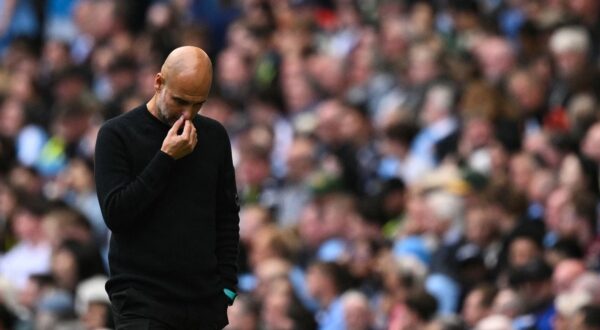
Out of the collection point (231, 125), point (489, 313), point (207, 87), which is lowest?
point (207, 87)

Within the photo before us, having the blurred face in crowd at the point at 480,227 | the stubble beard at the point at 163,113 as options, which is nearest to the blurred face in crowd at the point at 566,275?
the blurred face in crowd at the point at 480,227

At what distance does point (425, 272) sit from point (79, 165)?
13.8 feet

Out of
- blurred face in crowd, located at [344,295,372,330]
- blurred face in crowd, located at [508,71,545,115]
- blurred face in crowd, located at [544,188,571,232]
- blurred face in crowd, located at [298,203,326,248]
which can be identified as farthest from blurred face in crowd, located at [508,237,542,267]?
blurred face in crowd, located at [508,71,545,115]

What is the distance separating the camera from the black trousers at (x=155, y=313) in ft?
21.2

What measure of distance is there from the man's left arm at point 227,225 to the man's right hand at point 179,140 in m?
0.31

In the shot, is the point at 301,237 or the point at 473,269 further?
the point at 301,237

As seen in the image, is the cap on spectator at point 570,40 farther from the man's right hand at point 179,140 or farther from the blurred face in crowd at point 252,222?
the man's right hand at point 179,140

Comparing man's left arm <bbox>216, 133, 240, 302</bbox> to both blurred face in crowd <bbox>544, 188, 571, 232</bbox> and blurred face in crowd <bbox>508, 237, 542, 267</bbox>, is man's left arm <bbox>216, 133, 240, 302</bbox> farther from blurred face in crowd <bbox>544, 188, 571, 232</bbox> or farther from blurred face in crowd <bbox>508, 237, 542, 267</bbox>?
blurred face in crowd <bbox>544, 188, 571, 232</bbox>

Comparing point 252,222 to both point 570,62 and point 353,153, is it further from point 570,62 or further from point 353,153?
Answer: point 570,62

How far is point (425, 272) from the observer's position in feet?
35.8

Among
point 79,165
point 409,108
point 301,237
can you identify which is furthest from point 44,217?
point 409,108

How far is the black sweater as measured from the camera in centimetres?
639

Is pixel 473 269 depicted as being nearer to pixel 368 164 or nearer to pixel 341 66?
pixel 368 164

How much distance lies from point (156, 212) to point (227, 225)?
364mm
